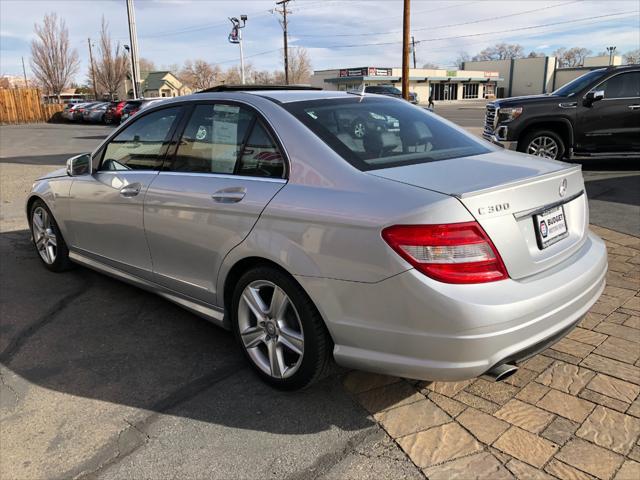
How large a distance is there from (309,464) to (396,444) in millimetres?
435

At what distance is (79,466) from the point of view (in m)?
2.52

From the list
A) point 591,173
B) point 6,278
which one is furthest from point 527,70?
point 6,278

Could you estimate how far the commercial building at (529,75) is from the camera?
80938 millimetres

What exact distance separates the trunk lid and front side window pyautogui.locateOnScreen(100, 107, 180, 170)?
6.10 feet

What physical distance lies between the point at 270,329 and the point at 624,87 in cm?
922

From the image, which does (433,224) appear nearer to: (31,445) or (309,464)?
(309,464)

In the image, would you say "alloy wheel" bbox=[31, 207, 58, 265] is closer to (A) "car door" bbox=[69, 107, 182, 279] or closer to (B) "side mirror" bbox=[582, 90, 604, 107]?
(A) "car door" bbox=[69, 107, 182, 279]

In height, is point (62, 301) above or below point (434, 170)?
below

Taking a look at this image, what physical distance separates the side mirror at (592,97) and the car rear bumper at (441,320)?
7975 mm

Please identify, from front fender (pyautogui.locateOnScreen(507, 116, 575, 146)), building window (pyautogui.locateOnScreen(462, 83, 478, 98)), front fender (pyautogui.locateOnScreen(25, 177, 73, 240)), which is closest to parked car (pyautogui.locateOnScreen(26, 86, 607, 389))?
front fender (pyautogui.locateOnScreen(25, 177, 73, 240))

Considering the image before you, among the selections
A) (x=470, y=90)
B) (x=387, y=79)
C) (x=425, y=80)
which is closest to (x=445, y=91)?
(x=470, y=90)

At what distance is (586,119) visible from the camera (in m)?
9.51

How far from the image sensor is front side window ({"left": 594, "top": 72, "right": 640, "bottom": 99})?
953 centimetres

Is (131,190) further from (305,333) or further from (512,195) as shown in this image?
(512,195)
